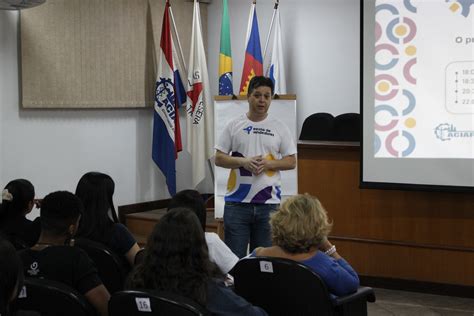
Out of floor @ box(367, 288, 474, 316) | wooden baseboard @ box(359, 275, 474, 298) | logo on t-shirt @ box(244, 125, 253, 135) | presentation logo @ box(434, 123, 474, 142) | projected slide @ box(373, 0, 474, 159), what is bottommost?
floor @ box(367, 288, 474, 316)

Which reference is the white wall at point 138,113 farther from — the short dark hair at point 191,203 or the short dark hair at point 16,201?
the short dark hair at point 191,203

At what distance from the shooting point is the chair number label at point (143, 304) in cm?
220

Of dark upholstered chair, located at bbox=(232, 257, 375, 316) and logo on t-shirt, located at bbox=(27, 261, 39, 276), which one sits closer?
logo on t-shirt, located at bbox=(27, 261, 39, 276)

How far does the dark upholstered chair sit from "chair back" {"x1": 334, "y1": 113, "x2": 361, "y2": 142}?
11.2 ft

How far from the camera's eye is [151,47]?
689cm

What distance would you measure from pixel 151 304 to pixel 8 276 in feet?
2.26

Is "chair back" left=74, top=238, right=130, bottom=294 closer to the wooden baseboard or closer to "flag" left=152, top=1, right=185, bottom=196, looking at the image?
the wooden baseboard

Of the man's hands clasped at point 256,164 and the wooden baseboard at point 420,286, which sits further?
the wooden baseboard at point 420,286

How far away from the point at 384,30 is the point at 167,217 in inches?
123

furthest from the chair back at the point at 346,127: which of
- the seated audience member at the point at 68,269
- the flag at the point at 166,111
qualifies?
the seated audience member at the point at 68,269

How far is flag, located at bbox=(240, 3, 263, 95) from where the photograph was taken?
6.94m

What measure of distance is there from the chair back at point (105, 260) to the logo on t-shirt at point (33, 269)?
1.64 ft

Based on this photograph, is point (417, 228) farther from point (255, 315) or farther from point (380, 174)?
point (255, 315)

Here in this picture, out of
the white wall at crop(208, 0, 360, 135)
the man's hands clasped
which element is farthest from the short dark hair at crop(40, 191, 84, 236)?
the white wall at crop(208, 0, 360, 135)
